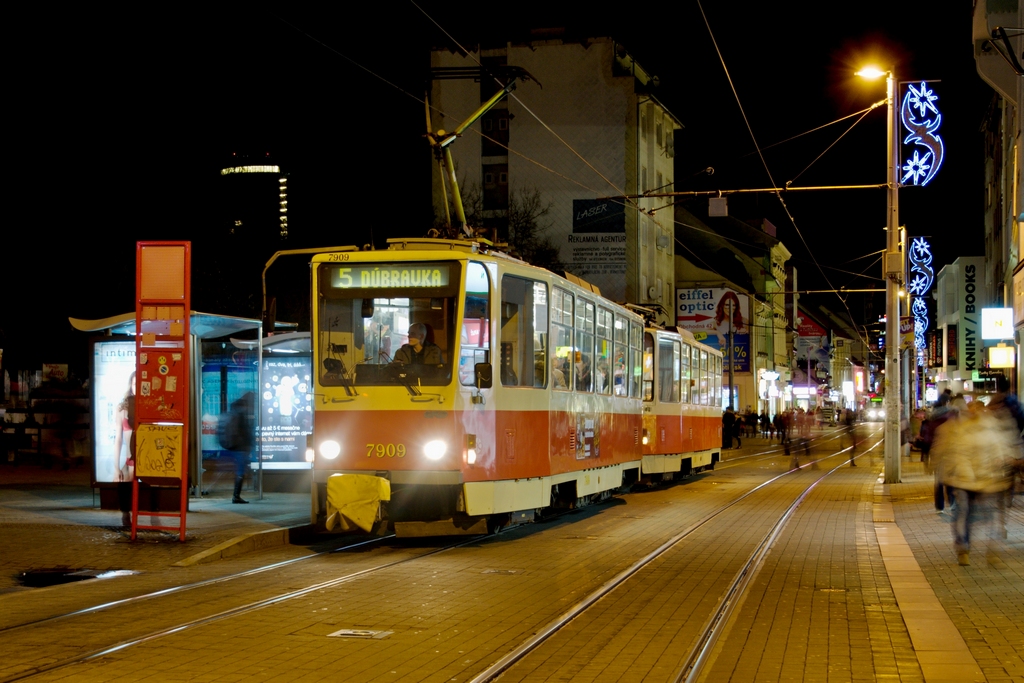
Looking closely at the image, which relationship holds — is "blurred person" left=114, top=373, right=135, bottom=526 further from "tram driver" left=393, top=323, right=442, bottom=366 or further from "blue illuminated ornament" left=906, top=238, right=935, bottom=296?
"blue illuminated ornament" left=906, top=238, right=935, bottom=296

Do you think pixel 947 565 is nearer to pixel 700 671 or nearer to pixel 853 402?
pixel 700 671

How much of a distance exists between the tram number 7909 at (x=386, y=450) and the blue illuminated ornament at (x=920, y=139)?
1737 cm

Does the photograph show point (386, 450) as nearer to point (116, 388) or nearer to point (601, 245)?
point (116, 388)

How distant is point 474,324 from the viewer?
13.3 metres

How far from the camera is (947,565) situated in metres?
12.4

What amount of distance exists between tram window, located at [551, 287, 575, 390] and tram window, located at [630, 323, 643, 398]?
178 inches

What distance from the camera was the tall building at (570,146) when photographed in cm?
6028

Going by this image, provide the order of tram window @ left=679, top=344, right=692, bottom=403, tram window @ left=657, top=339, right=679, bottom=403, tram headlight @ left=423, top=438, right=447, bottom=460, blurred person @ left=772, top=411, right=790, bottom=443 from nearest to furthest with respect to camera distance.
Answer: tram headlight @ left=423, top=438, right=447, bottom=460 < tram window @ left=657, top=339, right=679, bottom=403 < tram window @ left=679, top=344, right=692, bottom=403 < blurred person @ left=772, top=411, right=790, bottom=443

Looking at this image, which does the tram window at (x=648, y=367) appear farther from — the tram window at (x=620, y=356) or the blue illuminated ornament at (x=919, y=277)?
the blue illuminated ornament at (x=919, y=277)

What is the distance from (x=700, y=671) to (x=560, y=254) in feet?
176

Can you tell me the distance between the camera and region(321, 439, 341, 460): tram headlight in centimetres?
1338

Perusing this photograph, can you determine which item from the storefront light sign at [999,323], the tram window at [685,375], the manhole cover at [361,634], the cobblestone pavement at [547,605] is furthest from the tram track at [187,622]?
the storefront light sign at [999,323]

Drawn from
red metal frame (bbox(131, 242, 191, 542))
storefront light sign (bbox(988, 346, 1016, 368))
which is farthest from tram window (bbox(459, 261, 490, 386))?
storefront light sign (bbox(988, 346, 1016, 368))

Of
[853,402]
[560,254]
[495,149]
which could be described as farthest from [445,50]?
[853,402]
